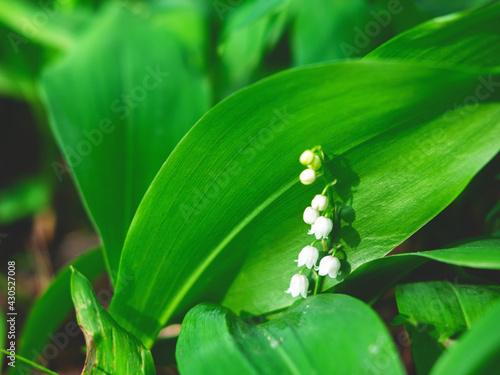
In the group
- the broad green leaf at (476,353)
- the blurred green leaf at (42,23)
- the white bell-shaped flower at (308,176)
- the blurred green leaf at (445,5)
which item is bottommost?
the broad green leaf at (476,353)

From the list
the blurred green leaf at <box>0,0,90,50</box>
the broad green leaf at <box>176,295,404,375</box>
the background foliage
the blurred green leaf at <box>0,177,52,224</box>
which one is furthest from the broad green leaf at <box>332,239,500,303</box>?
the blurred green leaf at <box>0,177,52,224</box>

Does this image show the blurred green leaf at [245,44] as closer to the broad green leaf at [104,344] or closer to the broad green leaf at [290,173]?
the broad green leaf at [290,173]

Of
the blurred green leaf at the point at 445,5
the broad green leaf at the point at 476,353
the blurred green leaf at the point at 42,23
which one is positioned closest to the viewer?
the broad green leaf at the point at 476,353

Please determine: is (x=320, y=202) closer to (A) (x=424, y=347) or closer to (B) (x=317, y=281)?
(B) (x=317, y=281)

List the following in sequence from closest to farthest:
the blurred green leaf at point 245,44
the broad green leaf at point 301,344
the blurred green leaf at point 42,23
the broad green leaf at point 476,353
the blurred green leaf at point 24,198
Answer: the broad green leaf at point 476,353
the broad green leaf at point 301,344
the blurred green leaf at point 245,44
the blurred green leaf at point 42,23
the blurred green leaf at point 24,198

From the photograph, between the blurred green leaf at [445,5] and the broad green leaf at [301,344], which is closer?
the broad green leaf at [301,344]

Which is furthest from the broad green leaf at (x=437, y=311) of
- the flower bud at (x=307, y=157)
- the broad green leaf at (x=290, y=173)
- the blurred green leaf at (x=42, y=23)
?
the blurred green leaf at (x=42, y=23)

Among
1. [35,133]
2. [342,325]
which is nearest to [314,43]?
[342,325]
